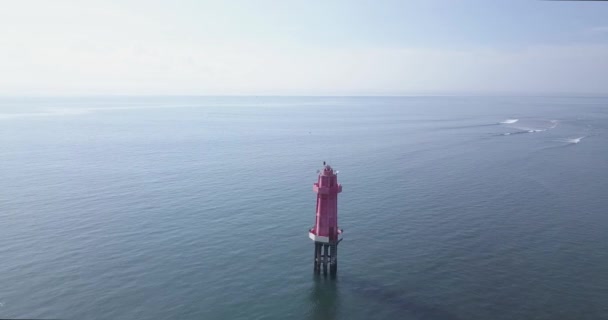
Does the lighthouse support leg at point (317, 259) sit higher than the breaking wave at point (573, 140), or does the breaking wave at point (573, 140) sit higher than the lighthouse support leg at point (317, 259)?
the breaking wave at point (573, 140)

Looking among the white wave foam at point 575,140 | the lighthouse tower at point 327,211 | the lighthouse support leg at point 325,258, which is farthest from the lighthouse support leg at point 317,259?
the white wave foam at point 575,140

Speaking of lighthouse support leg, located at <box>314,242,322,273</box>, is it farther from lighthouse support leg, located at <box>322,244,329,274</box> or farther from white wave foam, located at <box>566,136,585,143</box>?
white wave foam, located at <box>566,136,585,143</box>

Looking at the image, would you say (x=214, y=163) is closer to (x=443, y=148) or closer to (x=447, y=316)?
(x=443, y=148)

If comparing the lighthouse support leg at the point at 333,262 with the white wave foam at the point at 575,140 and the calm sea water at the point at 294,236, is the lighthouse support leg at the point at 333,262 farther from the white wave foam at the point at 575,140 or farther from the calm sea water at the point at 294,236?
the white wave foam at the point at 575,140

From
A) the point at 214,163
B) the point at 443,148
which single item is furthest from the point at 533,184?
the point at 214,163

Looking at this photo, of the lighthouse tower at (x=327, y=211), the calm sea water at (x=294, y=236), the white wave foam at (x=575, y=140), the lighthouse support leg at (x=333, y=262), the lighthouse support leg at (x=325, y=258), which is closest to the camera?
the calm sea water at (x=294, y=236)

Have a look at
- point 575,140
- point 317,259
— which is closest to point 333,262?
point 317,259

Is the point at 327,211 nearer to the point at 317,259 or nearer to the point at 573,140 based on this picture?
the point at 317,259

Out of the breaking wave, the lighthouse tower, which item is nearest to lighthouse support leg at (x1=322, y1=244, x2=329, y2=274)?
the lighthouse tower
